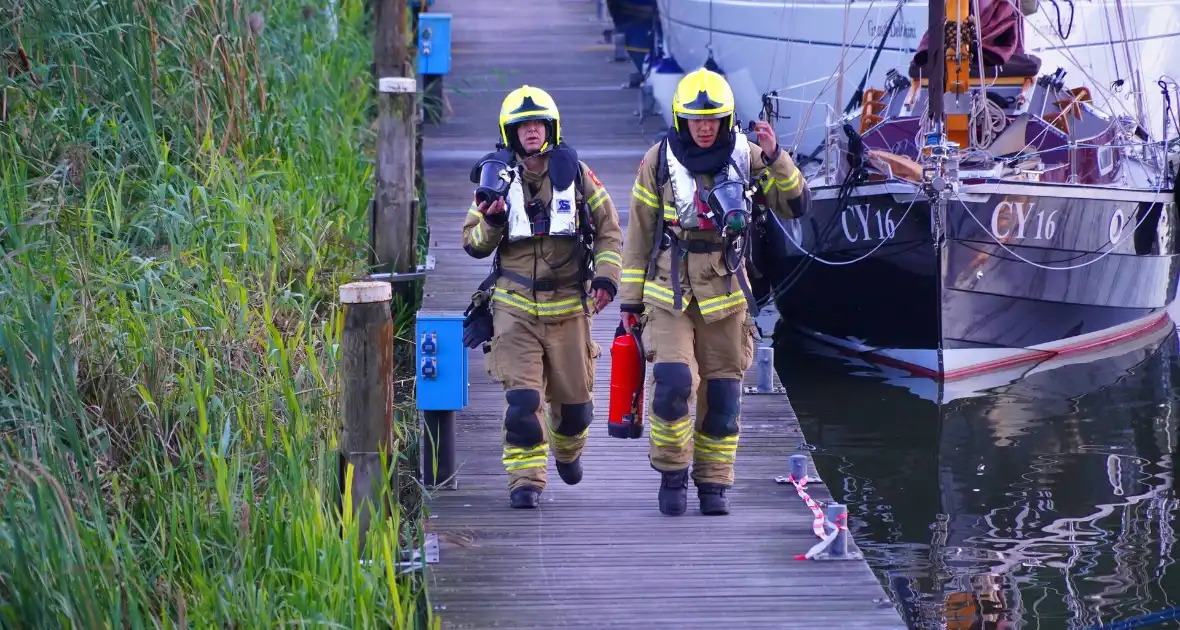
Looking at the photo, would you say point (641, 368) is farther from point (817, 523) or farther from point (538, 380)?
point (817, 523)

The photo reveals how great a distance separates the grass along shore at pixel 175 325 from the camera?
4578mm

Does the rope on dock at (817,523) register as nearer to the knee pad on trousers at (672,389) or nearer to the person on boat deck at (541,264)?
the knee pad on trousers at (672,389)

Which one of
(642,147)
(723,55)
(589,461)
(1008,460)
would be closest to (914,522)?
(1008,460)

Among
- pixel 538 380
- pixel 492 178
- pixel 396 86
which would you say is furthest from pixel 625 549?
pixel 396 86

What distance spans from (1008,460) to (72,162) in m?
5.72

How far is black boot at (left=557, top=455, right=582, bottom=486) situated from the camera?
6004mm

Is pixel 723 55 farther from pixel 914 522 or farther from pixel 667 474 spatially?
pixel 667 474

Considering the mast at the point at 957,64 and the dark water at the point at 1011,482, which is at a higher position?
the mast at the point at 957,64

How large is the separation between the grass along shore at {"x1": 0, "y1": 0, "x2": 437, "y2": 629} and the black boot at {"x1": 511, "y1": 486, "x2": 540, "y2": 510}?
45cm

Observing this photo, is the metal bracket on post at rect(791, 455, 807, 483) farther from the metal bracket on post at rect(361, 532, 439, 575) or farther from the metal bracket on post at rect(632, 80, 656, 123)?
the metal bracket on post at rect(632, 80, 656, 123)

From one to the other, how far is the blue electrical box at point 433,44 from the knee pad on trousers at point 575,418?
8293mm

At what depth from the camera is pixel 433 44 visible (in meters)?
13.5

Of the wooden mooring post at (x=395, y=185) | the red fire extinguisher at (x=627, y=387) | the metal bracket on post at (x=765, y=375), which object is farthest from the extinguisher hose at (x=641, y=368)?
the wooden mooring post at (x=395, y=185)

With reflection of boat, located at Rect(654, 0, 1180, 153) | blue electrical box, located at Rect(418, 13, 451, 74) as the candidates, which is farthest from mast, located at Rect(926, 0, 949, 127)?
blue electrical box, located at Rect(418, 13, 451, 74)
